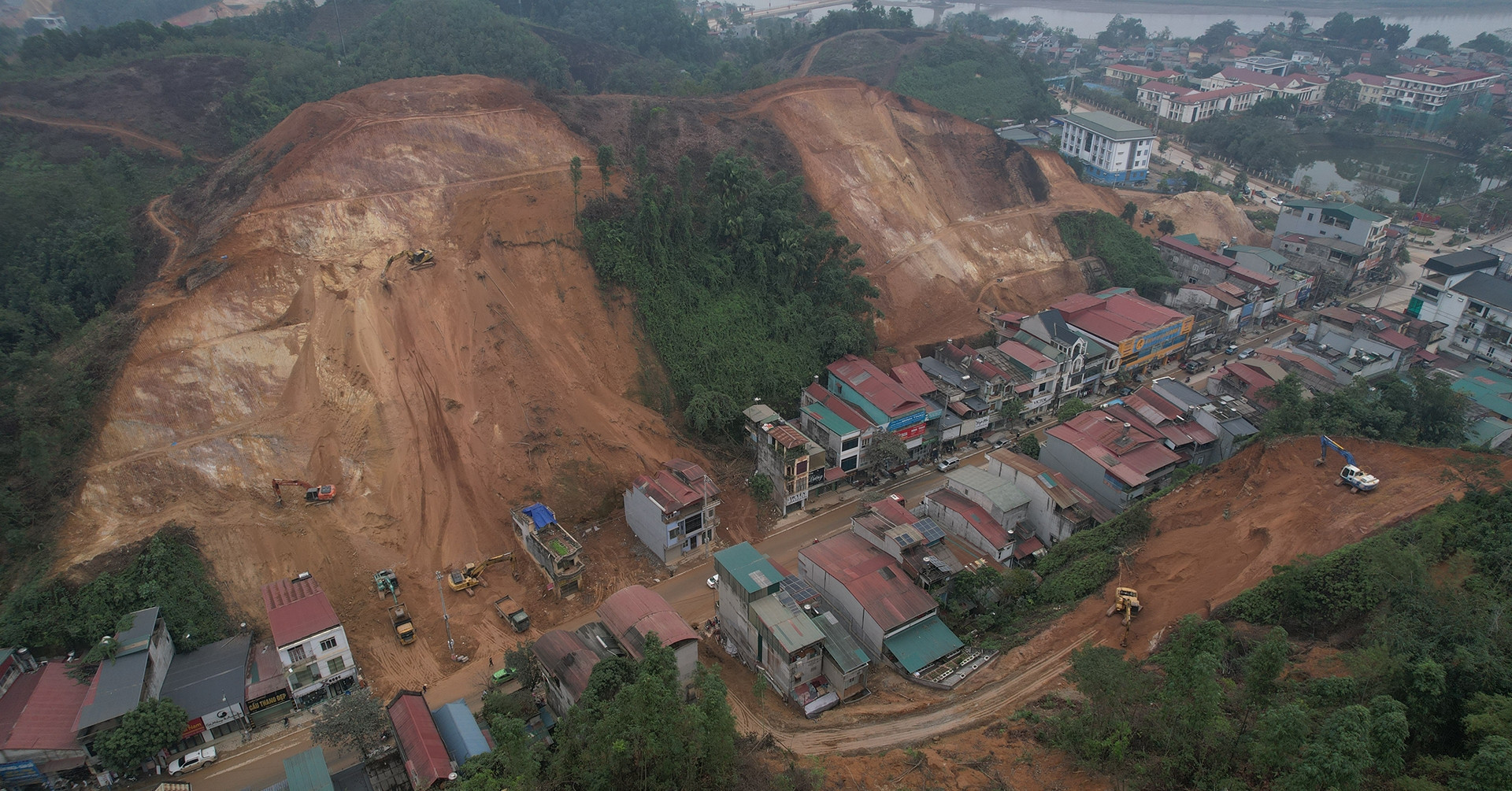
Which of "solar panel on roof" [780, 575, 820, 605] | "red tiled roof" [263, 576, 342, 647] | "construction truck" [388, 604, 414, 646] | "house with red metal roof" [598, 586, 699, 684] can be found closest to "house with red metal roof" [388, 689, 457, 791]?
"construction truck" [388, 604, 414, 646]

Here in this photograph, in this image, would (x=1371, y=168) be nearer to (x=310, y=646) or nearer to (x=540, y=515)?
(x=540, y=515)

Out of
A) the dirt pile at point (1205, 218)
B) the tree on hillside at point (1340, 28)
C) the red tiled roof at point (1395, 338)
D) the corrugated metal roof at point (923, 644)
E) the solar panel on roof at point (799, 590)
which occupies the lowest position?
the corrugated metal roof at point (923, 644)

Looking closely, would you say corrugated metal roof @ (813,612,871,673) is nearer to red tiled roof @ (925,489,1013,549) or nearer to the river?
red tiled roof @ (925,489,1013,549)

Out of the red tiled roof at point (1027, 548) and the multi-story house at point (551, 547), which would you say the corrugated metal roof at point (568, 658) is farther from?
the red tiled roof at point (1027, 548)

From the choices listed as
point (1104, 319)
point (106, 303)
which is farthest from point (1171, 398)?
point (106, 303)

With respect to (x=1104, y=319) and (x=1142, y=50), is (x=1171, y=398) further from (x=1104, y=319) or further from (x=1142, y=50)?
(x=1142, y=50)

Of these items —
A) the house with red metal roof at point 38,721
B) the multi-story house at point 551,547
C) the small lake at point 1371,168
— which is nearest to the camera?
the house with red metal roof at point 38,721

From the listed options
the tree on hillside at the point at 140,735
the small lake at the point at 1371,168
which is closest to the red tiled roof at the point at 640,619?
the tree on hillside at the point at 140,735

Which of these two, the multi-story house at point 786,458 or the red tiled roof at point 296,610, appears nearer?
the red tiled roof at point 296,610
